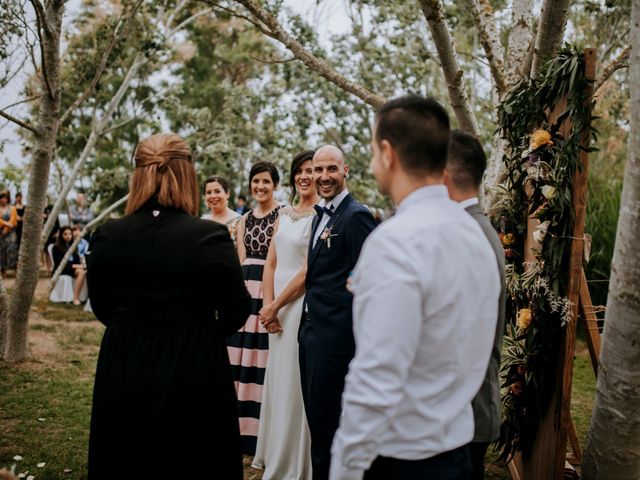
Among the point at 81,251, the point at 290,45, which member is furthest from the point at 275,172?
the point at 81,251

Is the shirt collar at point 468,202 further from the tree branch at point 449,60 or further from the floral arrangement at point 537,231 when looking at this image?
the tree branch at point 449,60

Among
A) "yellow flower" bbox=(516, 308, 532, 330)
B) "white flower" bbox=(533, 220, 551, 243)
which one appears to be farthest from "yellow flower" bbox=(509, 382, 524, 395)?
"white flower" bbox=(533, 220, 551, 243)

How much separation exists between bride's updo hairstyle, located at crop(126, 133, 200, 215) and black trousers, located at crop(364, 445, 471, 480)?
1.46 metres

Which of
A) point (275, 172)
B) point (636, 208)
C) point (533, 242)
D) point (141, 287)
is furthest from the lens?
point (275, 172)

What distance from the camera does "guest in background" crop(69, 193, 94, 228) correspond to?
16.5m

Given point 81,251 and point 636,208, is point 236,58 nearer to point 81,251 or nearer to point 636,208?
point 81,251

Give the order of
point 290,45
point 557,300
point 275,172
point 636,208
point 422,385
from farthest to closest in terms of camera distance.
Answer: point 290,45, point 275,172, point 557,300, point 636,208, point 422,385

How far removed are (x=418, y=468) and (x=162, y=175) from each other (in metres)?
1.69

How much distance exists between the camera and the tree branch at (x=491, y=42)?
6.25 meters

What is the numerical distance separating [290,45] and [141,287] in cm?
444

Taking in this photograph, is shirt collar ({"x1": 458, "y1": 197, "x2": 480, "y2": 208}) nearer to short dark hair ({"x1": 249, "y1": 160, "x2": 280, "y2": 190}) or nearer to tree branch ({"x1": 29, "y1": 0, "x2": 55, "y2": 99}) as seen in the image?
short dark hair ({"x1": 249, "y1": 160, "x2": 280, "y2": 190})

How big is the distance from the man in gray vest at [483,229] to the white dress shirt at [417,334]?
925 mm

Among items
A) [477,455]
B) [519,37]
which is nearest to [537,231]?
[477,455]

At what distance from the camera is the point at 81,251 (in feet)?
44.7
